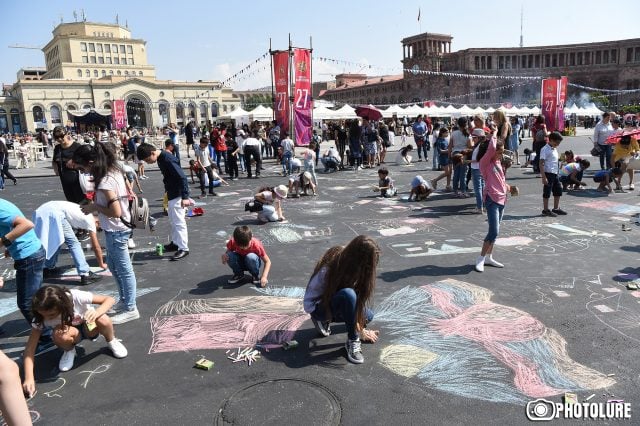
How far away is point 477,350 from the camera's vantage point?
12.3ft

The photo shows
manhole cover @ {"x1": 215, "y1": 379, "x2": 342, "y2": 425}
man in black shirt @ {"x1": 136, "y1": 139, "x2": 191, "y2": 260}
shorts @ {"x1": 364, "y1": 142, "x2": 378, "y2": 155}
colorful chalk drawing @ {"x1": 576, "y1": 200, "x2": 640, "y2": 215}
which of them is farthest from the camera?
shorts @ {"x1": 364, "y1": 142, "x2": 378, "y2": 155}

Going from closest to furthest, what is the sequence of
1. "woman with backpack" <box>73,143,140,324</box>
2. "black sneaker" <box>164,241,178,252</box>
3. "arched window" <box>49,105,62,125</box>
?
"woman with backpack" <box>73,143,140,324</box> → "black sneaker" <box>164,241,178,252</box> → "arched window" <box>49,105,62,125</box>

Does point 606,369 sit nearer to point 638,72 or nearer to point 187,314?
point 187,314

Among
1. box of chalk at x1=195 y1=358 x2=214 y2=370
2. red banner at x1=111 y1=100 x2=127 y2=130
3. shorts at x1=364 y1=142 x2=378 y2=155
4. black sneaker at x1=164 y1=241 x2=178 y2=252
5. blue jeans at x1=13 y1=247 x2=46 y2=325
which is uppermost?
red banner at x1=111 y1=100 x2=127 y2=130

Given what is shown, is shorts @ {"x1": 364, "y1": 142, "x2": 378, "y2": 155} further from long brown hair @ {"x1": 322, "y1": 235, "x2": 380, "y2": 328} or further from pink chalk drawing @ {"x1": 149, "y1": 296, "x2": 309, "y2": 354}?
long brown hair @ {"x1": 322, "y1": 235, "x2": 380, "y2": 328}

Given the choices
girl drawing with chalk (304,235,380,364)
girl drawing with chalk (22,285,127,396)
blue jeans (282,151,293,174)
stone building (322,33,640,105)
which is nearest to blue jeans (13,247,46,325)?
girl drawing with chalk (22,285,127,396)

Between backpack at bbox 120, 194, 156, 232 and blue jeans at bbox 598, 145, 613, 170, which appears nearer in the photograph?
backpack at bbox 120, 194, 156, 232

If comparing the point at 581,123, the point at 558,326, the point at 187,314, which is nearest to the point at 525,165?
the point at 558,326

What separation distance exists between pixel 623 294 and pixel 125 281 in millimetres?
5312

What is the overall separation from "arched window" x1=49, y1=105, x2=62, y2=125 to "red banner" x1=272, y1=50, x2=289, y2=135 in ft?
295

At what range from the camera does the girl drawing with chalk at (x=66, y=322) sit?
331 centimetres

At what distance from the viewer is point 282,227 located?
8.42 metres

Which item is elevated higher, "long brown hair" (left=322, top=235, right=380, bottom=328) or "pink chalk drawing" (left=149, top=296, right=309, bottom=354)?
"long brown hair" (left=322, top=235, right=380, bottom=328)

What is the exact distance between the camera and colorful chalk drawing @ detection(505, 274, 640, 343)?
13.6 feet
